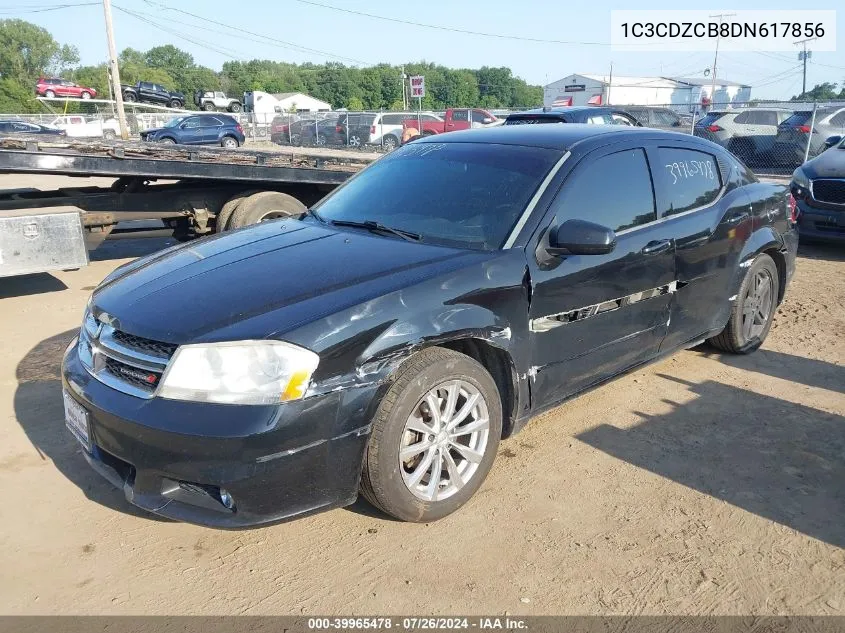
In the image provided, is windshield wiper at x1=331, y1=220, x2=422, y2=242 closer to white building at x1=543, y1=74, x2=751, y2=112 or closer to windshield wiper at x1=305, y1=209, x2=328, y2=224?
windshield wiper at x1=305, y1=209, x2=328, y2=224

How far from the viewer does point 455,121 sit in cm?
2784

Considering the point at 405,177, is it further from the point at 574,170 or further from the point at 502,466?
the point at 502,466

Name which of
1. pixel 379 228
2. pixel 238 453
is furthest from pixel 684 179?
pixel 238 453

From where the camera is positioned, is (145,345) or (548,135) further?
(548,135)

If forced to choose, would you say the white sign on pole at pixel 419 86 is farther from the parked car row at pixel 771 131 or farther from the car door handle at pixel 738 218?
the car door handle at pixel 738 218

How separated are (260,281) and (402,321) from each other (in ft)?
2.21

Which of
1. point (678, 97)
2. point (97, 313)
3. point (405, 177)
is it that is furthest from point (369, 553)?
point (678, 97)

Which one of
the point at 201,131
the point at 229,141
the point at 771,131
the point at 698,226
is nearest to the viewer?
the point at 698,226

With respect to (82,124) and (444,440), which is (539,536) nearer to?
(444,440)

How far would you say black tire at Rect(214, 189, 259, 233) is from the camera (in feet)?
24.8

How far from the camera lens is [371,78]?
10356 centimetres

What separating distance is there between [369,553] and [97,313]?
162 cm

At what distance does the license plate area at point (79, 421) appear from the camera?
295cm

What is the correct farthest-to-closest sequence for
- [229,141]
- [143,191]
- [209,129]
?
[229,141]
[209,129]
[143,191]
